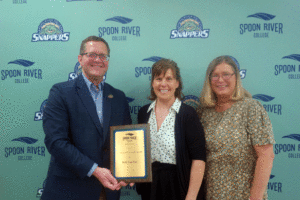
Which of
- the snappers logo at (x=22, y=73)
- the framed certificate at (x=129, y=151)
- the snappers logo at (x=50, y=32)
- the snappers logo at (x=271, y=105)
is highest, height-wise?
the snappers logo at (x=50, y=32)

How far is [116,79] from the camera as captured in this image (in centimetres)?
208

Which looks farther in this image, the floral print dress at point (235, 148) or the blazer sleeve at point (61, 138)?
the floral print dress at point (235, 148)

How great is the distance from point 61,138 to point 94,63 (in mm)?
647

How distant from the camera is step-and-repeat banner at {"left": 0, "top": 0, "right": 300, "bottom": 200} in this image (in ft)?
6.68

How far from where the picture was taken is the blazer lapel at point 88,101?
143cm

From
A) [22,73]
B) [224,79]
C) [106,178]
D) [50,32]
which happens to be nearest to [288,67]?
[224,79]

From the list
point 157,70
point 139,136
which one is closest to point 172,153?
point 139,136

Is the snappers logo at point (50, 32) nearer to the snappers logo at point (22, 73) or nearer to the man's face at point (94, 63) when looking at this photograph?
the snappers logo at point (22, 73)

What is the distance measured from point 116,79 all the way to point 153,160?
104cm

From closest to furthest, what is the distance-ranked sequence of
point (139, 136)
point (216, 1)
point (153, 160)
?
1. point (139, 136)
2. point (153, 160)
3. point (216, 1)

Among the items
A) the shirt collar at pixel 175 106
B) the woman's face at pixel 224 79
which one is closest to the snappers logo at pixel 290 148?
the woman's face at pixel 224 79

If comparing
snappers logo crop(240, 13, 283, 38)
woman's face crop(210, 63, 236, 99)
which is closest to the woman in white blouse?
woman's face crop(210, 63, 236, 99)

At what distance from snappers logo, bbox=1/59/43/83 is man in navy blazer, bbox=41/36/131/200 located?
0.86 metres

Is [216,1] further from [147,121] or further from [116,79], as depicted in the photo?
[147,121]
